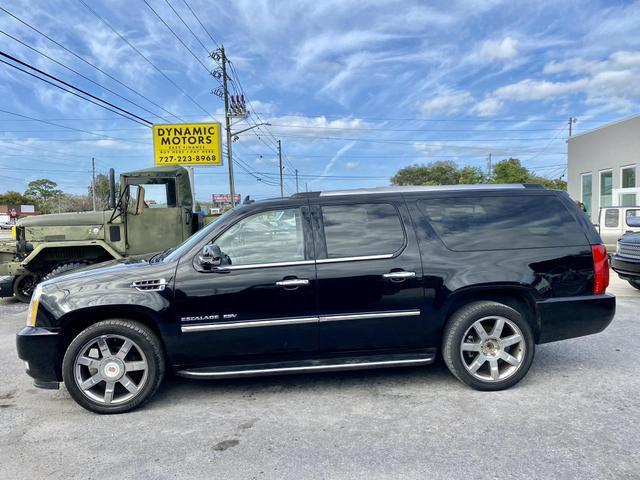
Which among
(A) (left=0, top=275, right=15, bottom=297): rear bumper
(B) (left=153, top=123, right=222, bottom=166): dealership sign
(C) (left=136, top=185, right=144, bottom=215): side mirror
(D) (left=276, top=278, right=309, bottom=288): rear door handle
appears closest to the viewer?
(D) (left=276, top=278, right=309, bottom=288): rear door handle

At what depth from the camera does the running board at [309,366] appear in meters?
3.69

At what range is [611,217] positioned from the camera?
1127 centimetres

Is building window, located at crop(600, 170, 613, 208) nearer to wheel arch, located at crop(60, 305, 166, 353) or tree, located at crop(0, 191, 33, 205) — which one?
wheel arch, located at crop(60, 305, 166, 353)

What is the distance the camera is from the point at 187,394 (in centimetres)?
396

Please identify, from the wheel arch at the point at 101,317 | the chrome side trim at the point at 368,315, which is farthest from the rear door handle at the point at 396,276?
the wheel arch at the point at 101,317

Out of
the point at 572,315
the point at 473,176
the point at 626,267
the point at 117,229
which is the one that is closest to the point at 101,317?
the point at 572,315

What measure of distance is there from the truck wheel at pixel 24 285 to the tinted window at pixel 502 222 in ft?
25.3

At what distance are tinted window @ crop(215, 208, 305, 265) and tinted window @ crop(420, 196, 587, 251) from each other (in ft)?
3.87

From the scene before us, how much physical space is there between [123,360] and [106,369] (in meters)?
0.15

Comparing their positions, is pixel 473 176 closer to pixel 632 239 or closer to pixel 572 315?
pixel 632 239

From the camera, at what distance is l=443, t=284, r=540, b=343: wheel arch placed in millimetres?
3842

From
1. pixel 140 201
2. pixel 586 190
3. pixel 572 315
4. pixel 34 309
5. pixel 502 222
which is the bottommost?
pixel 572 315

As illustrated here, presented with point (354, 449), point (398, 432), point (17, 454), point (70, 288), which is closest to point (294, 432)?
point (354, 449)

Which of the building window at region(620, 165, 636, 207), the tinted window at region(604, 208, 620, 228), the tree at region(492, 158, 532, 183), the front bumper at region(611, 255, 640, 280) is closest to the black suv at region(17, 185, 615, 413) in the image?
the front bumper at region(611, 255, 640, 280)
